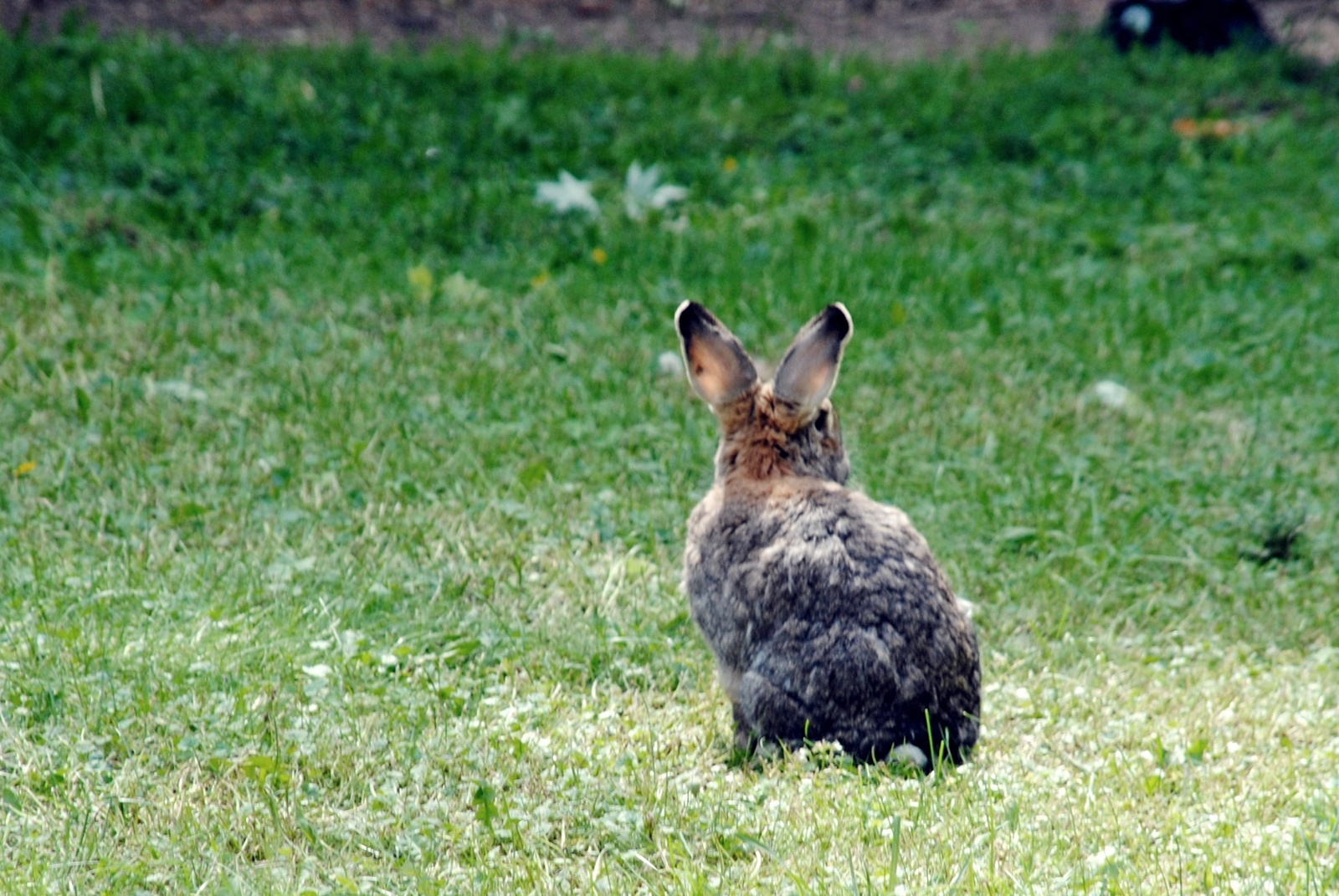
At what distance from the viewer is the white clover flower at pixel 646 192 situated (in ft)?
29.2

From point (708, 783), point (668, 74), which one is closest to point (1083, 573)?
point (708, 783)

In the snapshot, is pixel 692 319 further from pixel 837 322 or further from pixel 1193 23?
pixel 1193 23

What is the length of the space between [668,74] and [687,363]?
5.78m

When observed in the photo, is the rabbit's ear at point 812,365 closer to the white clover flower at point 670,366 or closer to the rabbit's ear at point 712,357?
the rabbit's ear at point 712,357

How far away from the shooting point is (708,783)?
420 cm

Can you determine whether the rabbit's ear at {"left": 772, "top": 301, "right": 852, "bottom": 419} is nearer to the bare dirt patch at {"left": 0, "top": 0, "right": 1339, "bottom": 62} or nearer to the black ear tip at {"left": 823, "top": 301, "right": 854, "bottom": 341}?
the black ear tip at {"left": 823, "top": 301, "right": 854, "bottom": 341}

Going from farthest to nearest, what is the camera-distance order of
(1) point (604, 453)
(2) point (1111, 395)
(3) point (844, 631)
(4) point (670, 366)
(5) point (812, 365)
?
1. (4) point (670, 366)
2. (2) point (1111, 395)
3. (1) point (604, 453)
4. (5) point (812, 365)
5. (3) point (844, 631)

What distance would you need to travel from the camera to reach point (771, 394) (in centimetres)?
501

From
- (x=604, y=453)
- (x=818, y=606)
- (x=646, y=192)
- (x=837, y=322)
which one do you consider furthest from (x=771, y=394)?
(x=646, y=192)

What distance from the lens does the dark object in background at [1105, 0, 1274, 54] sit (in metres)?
11.6

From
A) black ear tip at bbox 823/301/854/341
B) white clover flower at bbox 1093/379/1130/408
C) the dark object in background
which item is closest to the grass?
white clover flower at bbox 1093/379/1130/408

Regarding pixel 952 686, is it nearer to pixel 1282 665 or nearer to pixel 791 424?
pixel 791 424

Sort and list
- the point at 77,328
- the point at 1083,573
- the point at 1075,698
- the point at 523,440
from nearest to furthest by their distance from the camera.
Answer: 1. the point at 1075,698
2. the point at 1083,573
3. the point at 523,440
4. the point at 77,328

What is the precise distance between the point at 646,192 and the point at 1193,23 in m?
5.10
